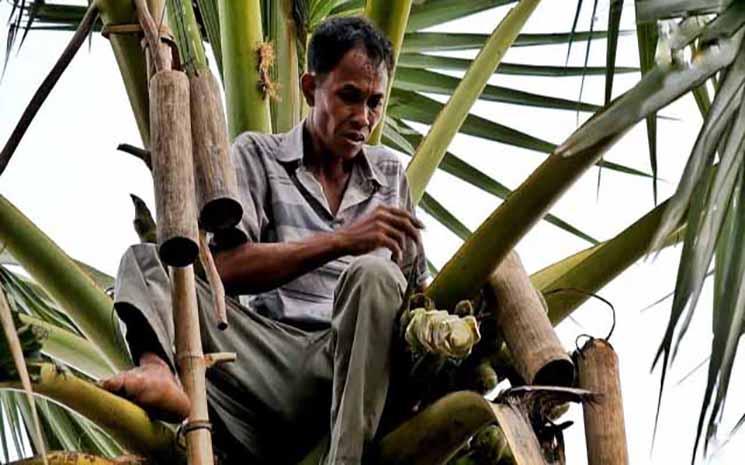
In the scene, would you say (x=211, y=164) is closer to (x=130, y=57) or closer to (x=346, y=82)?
(x=130, y=57)

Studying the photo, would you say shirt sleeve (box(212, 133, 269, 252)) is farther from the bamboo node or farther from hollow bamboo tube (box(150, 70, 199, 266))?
hollow bamboo tube (box(150, 70, 199, 266))

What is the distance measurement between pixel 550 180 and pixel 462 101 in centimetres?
139

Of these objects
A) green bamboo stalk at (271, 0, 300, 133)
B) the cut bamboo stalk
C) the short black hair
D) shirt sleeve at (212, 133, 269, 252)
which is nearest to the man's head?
the short black hair

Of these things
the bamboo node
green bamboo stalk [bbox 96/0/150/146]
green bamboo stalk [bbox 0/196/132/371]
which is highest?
the bamboo node

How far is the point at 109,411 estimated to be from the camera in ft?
8.37

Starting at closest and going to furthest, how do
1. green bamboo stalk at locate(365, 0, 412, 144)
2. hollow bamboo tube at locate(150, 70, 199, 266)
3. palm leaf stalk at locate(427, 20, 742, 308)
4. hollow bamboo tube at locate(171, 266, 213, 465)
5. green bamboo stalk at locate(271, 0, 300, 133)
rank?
palm leaf stalk at locate(427, 20, 742, 308) < hollow bamboo tube at locate(150, 70, 199, 266) < hollow bamboo tube at locate(171, 266, 213, 465) < green bamboo stalk at locate(365, 0, 412, 144) < green bamboo stalk at locate(271, 0, 300, 133)

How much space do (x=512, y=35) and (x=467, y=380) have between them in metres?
1.37

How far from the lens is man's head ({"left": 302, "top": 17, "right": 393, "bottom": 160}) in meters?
3.30

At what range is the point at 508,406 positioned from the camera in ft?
8.07

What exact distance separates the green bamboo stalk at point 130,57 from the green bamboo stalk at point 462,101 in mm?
1162

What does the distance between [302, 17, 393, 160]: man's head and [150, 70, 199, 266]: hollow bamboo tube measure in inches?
39.8

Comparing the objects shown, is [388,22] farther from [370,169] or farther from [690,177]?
[690,177]

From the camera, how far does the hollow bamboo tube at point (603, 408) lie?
251 centimetres

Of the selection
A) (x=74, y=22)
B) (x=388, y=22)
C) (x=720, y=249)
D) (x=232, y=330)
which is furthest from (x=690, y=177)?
(x=74, y=22)
